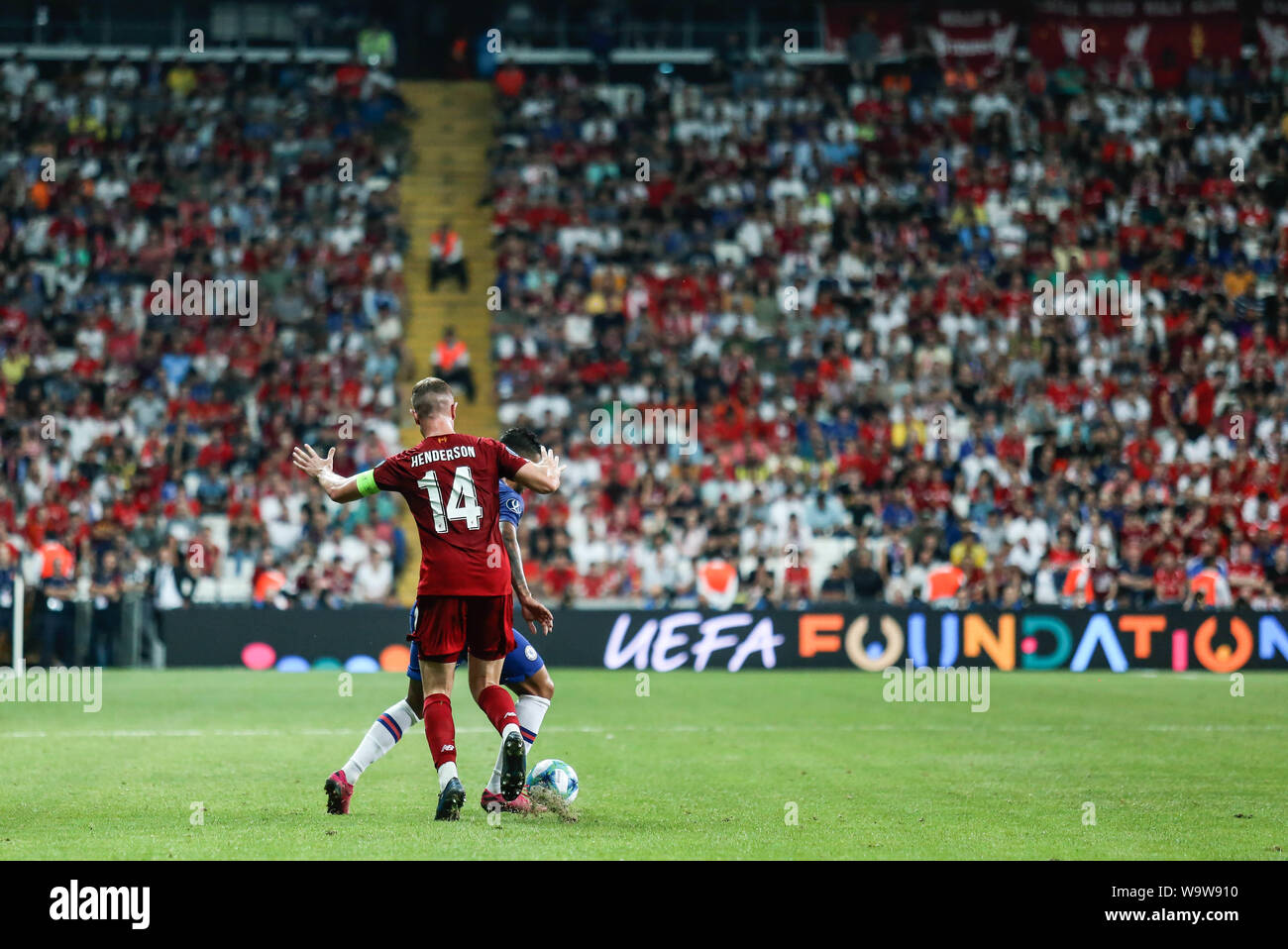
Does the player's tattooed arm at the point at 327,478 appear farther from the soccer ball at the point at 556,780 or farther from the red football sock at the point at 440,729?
the soccer ball at the point at 556,780

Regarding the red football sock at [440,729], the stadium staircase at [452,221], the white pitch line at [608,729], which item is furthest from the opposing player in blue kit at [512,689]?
the stadium staircase at [452,221]

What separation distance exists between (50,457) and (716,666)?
34.9 ft

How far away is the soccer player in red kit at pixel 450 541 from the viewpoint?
29.3 feet

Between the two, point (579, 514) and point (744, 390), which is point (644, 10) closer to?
point (744, 390)

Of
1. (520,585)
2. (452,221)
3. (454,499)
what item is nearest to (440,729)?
(520,585)

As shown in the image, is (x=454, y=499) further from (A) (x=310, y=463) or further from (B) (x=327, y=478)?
(A) (x=310, y=463)

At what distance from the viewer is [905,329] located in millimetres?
28797

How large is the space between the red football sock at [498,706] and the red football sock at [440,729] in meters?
0.20

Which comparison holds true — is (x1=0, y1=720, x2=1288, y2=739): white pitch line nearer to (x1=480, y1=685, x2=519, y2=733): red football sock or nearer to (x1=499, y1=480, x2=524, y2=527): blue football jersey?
(x1=499, y1=480, x2=524, y2=527): blue football jersey

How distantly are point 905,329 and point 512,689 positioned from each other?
19.6 metres

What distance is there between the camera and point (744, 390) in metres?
27.7

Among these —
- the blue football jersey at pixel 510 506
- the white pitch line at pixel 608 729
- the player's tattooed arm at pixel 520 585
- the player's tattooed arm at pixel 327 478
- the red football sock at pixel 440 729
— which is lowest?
the white pitch line at pixel 608 729

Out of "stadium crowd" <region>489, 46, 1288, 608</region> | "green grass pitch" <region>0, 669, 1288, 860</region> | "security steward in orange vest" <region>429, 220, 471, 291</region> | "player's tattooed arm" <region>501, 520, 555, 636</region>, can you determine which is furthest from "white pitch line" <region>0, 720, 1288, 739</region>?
"security steward in orange vest" <region>429, 220, 471, 291</region>

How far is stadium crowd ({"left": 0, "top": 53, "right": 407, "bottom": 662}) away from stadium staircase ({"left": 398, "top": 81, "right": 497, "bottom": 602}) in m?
0.56
